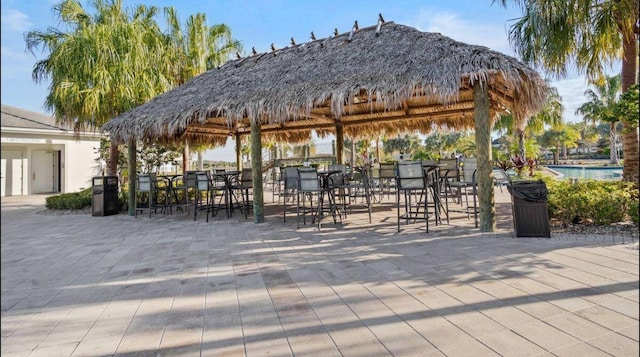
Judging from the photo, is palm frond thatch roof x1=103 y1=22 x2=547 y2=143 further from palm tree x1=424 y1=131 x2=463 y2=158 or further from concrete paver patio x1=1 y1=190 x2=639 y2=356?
palm tree x1=424 y1=131 x2=463 y2=158

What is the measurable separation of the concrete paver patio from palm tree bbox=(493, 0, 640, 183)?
3951 mm

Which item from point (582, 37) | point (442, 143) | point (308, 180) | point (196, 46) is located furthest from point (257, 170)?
point (442, 143)

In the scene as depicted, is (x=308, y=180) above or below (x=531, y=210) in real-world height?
above

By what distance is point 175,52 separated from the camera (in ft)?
38.5

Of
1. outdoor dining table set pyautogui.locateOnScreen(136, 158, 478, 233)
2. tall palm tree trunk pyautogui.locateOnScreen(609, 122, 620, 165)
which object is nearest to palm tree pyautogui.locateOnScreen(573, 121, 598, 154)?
tall palm tree trunk pyautogui.locateOnScreen(609, 122, 620, 165)

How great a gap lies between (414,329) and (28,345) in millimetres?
2431

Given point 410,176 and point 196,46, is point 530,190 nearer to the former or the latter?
point 410,176

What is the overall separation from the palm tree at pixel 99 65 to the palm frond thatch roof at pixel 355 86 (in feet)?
4.74

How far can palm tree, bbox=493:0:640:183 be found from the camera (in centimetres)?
602

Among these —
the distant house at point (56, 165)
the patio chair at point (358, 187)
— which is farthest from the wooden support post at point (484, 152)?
the distant house at point (56, 165)

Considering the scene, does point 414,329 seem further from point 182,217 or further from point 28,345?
point 182,217

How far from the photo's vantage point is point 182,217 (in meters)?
7.70

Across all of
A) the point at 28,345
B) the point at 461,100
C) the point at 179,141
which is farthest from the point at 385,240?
the point at 179,141

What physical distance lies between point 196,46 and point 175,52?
1.77 metres
